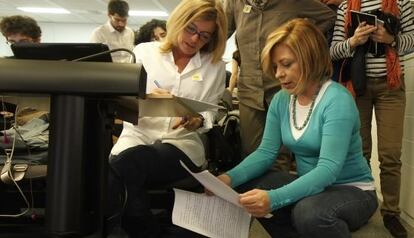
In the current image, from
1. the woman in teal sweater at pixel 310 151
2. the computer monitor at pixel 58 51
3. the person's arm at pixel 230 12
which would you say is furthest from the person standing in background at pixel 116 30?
the computer monitor at pixel 58 51

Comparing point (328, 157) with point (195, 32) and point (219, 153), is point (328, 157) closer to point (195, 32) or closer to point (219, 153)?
point (195, 32)

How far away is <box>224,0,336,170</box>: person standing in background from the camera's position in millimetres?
1756

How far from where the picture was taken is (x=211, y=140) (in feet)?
6.40

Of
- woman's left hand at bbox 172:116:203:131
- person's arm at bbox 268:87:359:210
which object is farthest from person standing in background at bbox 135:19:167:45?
person's arm at bbox 268:87:359:210

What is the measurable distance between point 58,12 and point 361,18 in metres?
7.57

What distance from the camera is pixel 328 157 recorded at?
1084 mm

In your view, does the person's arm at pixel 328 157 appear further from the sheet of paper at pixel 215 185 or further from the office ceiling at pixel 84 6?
the office ceiling at pixel 84 6

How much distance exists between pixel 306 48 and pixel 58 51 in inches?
26.4

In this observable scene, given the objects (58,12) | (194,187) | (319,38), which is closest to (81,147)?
(194,187)

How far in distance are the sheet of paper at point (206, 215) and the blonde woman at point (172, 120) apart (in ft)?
0.83

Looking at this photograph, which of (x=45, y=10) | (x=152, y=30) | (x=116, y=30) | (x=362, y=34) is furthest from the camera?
(x=45, y=10)

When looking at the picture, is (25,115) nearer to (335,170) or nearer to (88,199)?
(88,199)

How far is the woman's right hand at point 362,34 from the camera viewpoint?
1700 millimetres

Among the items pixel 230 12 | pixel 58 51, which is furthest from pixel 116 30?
pixel 58 51
